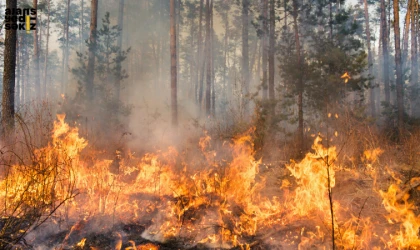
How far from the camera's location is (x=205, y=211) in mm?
4832

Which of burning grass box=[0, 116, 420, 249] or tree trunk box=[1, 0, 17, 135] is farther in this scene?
tree trunk box=[1, 0, 17, 135]

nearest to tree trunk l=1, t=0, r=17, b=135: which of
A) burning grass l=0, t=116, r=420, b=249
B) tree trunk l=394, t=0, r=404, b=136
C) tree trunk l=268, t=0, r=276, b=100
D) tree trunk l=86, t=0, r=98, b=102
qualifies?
burning grass l=0, t=116, r=420, b=249

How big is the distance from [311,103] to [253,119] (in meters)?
3.98

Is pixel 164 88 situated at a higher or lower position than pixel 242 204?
higher

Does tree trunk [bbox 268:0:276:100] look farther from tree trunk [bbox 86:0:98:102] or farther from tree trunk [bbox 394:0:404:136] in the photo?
tree trunk [bbox 86:0:98:102]

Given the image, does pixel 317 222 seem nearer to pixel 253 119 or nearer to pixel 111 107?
pixel 253 119

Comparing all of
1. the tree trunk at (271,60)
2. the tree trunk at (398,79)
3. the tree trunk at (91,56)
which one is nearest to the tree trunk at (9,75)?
the tree trunk at (91,56)

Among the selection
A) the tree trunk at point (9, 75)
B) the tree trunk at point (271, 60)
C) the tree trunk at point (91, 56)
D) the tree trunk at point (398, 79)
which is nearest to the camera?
the tree trunk at point (9, 75)

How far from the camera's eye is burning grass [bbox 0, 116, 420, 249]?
147 inches

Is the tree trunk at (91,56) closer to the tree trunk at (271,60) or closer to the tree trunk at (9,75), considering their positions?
the tree trunk at (9,75)

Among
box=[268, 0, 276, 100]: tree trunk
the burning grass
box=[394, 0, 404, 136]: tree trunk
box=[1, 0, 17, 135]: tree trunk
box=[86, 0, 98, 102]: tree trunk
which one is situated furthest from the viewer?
box=[86, 0, 98, 102]: tree trunk

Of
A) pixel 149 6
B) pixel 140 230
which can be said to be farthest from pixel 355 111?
pixel 149 6

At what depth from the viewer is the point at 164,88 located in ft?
111

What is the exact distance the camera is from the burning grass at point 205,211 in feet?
12.2
